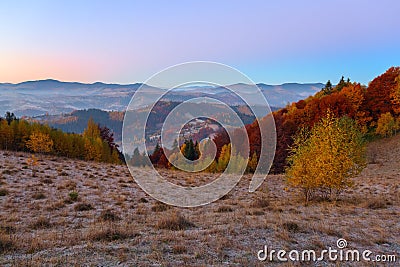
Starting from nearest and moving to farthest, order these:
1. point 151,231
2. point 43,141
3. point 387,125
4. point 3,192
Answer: point 151,231
point 3,192
point 43,141
point 387,125

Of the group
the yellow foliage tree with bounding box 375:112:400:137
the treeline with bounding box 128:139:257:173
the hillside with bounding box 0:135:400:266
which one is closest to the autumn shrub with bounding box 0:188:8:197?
the hillside with bounding box 0:135:400:266

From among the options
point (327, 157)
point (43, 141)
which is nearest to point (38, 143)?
point (43, 141)

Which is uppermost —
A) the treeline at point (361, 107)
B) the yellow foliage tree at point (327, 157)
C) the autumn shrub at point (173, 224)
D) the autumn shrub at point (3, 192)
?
the treeline at point (361, 107)

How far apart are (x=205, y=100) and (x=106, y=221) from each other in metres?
7.10

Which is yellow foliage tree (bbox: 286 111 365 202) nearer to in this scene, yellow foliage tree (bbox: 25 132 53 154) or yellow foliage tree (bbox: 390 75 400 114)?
yellow foliage tree (bbox: 25 132 53 154)

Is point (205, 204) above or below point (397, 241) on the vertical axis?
below

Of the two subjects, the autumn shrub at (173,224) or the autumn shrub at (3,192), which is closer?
the autumn shrub at (173,224)

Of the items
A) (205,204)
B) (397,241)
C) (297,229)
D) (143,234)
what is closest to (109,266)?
(143,234)

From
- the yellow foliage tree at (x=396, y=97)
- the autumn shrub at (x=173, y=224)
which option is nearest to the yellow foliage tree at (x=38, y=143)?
the autumn shrub at (x=173, y=224)

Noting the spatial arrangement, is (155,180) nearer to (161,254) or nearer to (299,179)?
(299,179)

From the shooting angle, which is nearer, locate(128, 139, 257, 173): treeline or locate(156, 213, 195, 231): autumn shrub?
locate(156, 213, 195, 231): autumn shrub

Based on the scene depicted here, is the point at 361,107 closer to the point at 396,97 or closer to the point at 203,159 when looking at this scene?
the point at 396,97

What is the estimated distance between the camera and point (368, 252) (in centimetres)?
840

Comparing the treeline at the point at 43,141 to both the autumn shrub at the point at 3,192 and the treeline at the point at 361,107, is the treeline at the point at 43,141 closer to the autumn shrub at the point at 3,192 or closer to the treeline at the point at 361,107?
A: the autumn shrub at the point at 3,192
